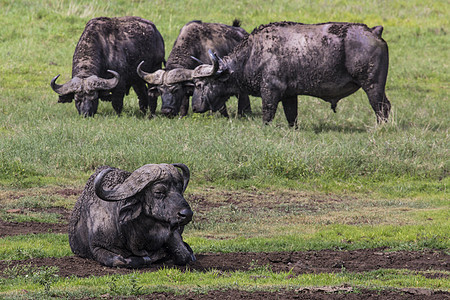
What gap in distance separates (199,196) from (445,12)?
2524 centimetres

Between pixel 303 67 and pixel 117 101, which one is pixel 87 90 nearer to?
pixel 117 101

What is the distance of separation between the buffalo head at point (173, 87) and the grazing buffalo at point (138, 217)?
10849mm

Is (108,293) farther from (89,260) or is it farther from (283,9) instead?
(283,9)

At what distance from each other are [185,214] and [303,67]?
10188 mm

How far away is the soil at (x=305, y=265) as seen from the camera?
21.6 ft

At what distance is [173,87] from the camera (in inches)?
740

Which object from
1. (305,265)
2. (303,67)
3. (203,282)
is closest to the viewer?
(203,282)

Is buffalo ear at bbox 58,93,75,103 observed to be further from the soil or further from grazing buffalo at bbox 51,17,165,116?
the soil

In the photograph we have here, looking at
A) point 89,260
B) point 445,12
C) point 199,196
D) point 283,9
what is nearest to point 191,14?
point 283,9

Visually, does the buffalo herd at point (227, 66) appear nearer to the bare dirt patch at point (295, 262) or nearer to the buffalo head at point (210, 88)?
the buffalo head at point (210, 88)

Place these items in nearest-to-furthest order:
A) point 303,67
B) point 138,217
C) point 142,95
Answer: point 138,217, point 303,67, point 142,95

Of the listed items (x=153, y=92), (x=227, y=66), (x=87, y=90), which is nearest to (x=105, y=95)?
(x=87, y=90)

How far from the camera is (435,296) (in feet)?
21.9

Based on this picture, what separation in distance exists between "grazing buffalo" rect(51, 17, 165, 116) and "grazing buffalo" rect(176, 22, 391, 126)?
247 centimetres
